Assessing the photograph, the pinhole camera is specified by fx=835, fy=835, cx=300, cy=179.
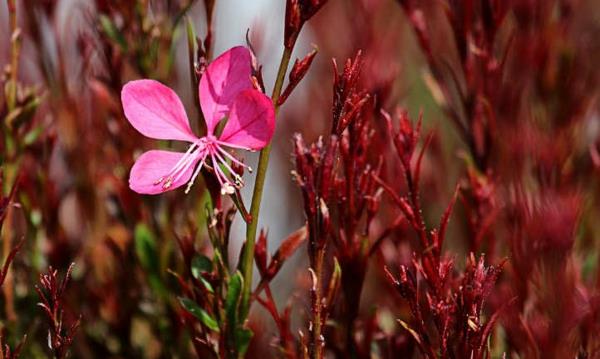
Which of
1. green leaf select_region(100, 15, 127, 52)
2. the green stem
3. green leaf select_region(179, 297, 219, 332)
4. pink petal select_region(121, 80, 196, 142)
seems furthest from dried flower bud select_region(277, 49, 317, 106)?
green leaf select_region(100, 15, 127, 52)

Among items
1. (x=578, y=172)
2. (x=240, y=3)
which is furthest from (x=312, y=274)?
(x=240, y=3)

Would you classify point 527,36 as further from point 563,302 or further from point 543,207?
point 563,302

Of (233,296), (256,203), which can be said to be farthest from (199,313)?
(256,203)

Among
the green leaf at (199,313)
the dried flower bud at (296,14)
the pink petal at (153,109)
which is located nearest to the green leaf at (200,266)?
the green leaf at (199,313)

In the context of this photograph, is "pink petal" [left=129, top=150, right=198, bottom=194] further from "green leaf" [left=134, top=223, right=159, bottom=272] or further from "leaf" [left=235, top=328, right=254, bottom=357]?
"green leaf" [left=134, top=223, right=159, bottom=272]

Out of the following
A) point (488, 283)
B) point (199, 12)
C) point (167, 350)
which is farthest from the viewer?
point (199, 12)

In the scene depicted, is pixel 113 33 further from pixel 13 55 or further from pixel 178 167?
pixel 178 167

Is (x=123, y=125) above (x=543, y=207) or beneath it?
above
